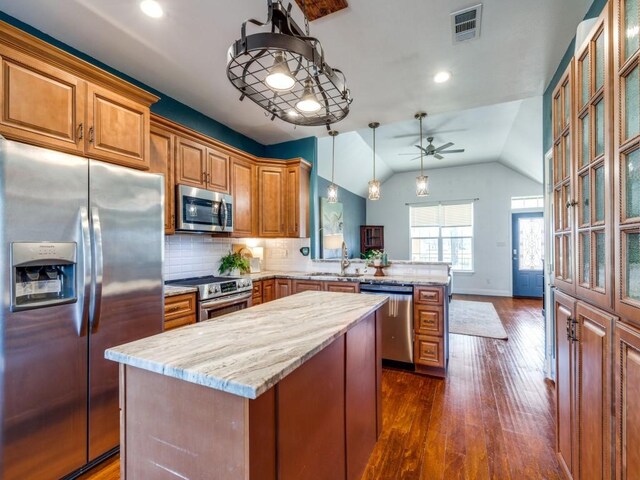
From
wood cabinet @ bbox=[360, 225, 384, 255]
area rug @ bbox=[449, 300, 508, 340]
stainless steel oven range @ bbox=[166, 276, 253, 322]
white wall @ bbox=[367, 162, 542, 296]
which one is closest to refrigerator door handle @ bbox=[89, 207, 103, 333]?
A: stainless steel oven range @ bbox=[166, 276, 253, 322]

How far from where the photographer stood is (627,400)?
98 centimetres

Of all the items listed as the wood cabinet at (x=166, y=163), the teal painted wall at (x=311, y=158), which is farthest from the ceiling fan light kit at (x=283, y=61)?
the teal painted wall at (x=311, y=158)

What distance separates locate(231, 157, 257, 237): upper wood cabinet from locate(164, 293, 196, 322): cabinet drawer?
47.2 inches

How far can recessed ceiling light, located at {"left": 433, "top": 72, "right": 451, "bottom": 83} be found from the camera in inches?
107

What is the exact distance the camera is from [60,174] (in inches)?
64.7

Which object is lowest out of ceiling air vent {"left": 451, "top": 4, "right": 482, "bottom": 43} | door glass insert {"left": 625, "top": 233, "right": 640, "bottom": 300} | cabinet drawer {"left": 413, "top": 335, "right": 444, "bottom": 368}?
cabinet drawer {"left": 413, "top": 335, "right": 444, "bottom": 368}

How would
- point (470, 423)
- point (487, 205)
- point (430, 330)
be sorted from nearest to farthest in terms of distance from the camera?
point (470, 423) < point (430, 330) < point (487, 205)

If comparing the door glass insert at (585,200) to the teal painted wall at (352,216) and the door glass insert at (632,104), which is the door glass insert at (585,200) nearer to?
the door glass insert at (632,104)

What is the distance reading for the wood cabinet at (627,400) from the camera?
925 millimetres

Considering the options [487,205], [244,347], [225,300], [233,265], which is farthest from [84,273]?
[487,205]

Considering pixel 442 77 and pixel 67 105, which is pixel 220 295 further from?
pixel 442 77

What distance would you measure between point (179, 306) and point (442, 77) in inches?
122

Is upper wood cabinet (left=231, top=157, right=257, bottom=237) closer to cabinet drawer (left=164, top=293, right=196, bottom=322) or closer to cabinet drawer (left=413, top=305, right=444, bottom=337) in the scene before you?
cabinet drawer (left=164, top=293, right=196, bottom=322)

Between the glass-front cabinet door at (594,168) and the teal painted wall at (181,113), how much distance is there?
299 centimetres
